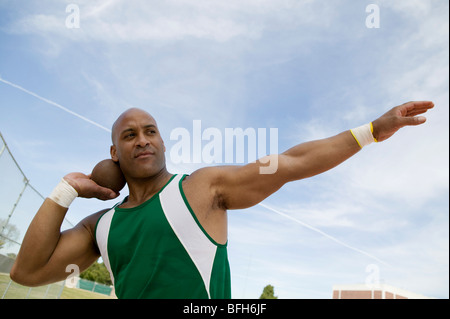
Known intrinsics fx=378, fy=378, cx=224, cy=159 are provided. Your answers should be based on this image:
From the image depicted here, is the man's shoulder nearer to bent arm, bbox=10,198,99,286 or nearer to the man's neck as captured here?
bent arm, bbox=10,198,99,286

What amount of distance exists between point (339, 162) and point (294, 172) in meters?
0.29

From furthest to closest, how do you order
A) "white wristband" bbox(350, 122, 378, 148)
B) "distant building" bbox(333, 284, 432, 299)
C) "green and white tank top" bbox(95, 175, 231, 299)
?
"distant building" bbox(333, 284, 432, 299) < "white wristband" bbox(350, 122, 378, 148) < "green and white tank top" bbox(95, 175, 231, 299)

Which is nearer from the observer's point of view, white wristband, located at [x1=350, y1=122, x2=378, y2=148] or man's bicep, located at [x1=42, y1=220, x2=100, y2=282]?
white wristband, located at [x1=350, y1=122, x2=378, y2=148]

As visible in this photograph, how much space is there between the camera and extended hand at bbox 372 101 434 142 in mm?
2436

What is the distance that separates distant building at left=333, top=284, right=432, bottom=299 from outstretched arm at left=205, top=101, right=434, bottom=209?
4901 centimetres

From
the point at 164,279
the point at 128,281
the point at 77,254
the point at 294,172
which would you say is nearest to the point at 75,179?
the point at 77,254

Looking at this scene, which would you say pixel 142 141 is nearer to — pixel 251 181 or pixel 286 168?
pixel 251 181

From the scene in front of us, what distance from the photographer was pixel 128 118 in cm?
294

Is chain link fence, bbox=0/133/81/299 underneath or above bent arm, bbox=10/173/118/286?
above

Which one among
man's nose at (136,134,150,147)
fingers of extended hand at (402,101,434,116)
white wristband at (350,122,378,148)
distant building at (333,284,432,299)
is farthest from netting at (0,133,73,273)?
distant building at (333,284,432,299)

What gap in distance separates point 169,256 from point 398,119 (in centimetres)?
169

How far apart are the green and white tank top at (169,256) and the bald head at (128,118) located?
712 mm

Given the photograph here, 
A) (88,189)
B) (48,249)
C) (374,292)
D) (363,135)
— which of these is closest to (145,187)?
(88,189)
